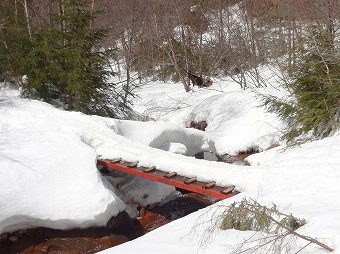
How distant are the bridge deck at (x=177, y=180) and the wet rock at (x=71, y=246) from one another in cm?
138

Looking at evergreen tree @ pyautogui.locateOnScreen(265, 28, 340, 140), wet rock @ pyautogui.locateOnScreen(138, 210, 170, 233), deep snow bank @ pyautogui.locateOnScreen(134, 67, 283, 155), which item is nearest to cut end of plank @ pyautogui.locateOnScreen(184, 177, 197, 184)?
wet rock @ pyautogui.locateOnScreen(138, 210, 170, 233)

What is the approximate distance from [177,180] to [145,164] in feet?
3.68

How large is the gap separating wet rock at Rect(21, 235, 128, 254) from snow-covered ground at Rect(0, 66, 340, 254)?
0.86 ft

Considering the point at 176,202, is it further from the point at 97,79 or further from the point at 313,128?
the point at 97,79

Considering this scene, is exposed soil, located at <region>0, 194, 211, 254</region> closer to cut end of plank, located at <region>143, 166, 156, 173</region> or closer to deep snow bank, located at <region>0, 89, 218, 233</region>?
deep snow bank, located at <region>0, 89, 218, 233</region>

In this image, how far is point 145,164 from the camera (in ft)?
25.5

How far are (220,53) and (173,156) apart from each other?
45.5 ft

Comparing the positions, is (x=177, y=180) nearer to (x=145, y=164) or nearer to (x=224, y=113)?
(x=145, y=164)

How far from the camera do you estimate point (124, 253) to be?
3814 millimetres

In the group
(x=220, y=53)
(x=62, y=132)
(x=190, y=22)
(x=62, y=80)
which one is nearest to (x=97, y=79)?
(x=62, y=80)

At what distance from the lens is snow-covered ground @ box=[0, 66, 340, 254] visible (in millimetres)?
4078

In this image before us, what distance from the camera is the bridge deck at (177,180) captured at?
6129 mm

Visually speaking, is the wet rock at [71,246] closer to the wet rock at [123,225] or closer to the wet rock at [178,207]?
the wet rock at [123,225]

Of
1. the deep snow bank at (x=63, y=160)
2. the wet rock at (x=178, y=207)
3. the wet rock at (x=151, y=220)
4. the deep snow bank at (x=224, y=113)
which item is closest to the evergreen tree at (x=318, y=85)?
the deep snow bank at (x=224, y=113)
